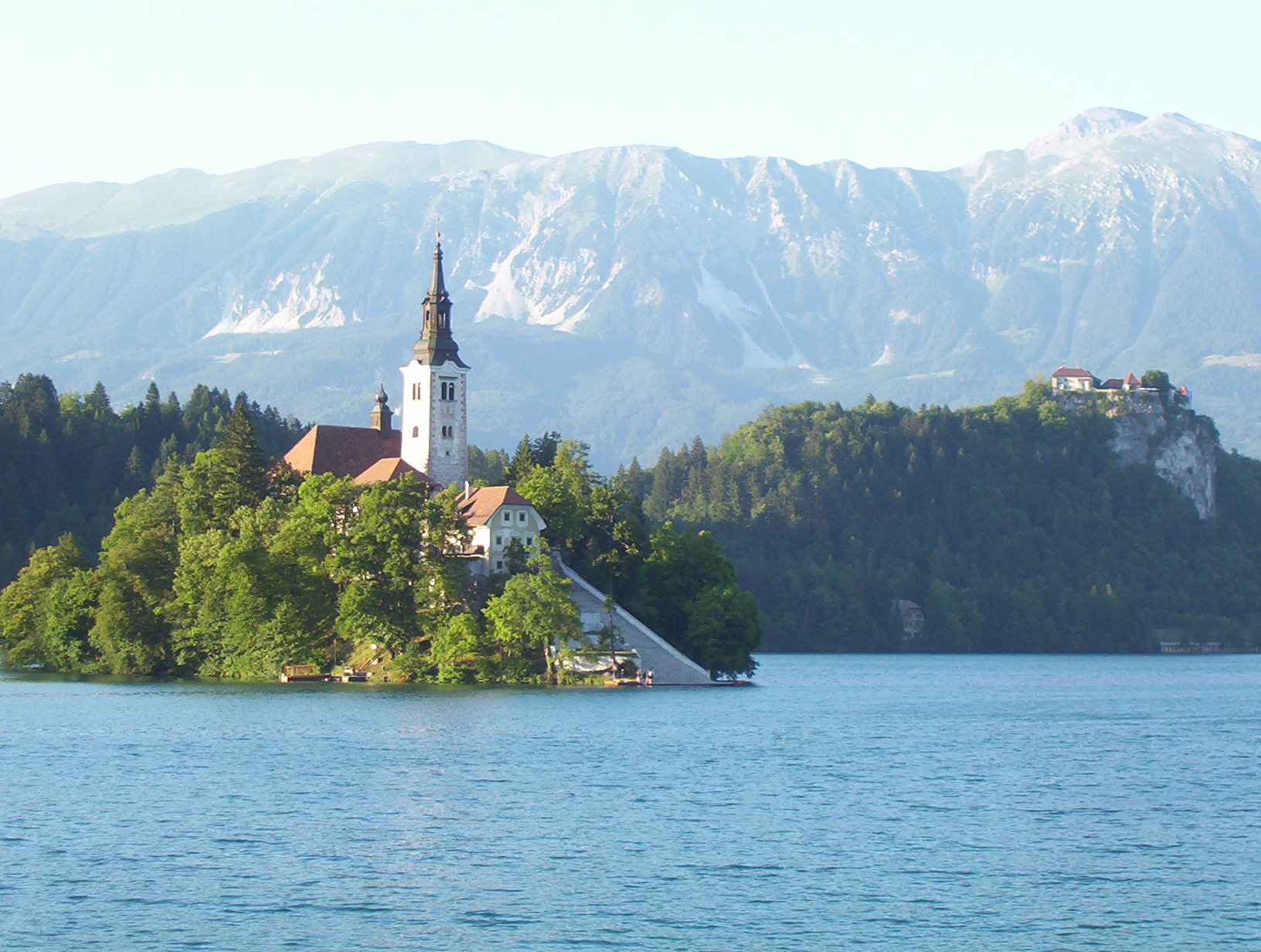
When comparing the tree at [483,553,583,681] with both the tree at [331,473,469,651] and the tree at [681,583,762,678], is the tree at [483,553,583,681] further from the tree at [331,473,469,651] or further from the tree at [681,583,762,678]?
the tree at [681,583,762,678]

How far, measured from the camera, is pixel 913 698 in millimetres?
112188

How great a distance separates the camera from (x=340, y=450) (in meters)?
129

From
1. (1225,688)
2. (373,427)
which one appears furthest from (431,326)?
(1225,688)

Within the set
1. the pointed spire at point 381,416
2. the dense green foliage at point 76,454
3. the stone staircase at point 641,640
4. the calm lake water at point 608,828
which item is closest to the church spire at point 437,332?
the pointed spire at point 381,416

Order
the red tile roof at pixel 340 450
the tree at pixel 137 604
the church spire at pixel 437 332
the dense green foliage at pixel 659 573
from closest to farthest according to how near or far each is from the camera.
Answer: the dense green foliage at pixel 659 573
the tree at pixel 137 604
the red tile roof at pixel 340 450
the church spire at pixel 437 332

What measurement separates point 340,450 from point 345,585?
25367mm

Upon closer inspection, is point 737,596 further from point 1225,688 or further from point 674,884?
point 674,884

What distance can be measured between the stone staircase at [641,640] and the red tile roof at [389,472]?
13289mm

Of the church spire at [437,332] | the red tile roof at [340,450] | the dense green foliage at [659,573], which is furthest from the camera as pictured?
the church spire at [437,332]

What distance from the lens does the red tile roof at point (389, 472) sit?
116 metres

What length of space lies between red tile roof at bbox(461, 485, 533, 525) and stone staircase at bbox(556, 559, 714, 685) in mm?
4338

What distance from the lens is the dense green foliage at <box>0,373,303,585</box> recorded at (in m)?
166

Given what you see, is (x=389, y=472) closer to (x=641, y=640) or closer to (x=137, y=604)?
(x=137, y=604)

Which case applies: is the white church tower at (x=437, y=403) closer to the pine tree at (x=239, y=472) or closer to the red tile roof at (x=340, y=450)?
the red tile roof at (x=340, y=450)
